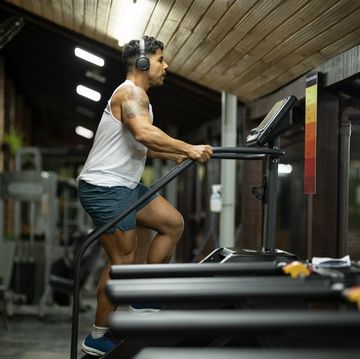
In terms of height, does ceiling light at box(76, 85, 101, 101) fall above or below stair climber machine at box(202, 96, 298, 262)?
above

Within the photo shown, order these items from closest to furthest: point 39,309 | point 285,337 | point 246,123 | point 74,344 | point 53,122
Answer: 1. point 285,337
2. point 74,344
3. point 246,123
4. point 39,309
5. point 53,122

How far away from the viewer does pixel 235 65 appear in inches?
195

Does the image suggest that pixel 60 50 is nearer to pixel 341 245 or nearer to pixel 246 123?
pixel 246 123

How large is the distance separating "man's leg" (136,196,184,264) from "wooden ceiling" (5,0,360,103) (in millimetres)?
1225

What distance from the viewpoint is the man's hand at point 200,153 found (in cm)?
281

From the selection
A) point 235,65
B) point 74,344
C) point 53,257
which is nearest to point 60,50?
point 53,257

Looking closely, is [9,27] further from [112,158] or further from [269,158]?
[269,158]

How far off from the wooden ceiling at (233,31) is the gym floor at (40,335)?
2.20 meters

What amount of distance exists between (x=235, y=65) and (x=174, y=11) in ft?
2.55

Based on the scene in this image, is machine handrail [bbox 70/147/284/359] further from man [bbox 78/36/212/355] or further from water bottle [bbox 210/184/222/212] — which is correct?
water bottle [bbox 210/184/222/212]

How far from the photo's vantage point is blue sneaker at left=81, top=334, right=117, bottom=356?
2.97m

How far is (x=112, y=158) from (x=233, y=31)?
158 centimetres

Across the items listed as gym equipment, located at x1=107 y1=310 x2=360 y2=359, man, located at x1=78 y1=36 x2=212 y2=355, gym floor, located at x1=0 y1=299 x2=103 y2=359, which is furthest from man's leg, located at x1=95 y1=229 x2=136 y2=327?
gym floor, located at x1=0 y1=299 x2=103 y2=359

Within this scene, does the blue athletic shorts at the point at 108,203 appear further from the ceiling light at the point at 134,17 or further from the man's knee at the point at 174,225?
the ceiling light at the point at 134,17
